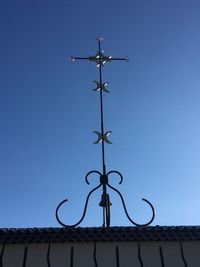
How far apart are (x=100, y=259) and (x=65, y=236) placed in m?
0.38

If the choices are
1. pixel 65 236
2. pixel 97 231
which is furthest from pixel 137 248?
pixel 65 236

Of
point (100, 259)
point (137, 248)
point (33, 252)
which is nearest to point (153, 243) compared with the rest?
point (137, 248)

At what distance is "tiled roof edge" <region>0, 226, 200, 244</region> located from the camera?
3.39 meters

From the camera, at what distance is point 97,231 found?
3.41 metres

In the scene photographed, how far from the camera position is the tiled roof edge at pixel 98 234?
11.1 feet

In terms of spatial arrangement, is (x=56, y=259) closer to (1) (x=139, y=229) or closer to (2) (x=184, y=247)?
(1) (x=139, y=229)

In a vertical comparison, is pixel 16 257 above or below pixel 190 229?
below

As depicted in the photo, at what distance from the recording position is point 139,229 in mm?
3447

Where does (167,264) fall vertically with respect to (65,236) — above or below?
below

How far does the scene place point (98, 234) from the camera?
11.2ft

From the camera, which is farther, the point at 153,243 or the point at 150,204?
the point at 150,204

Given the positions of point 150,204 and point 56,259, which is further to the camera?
point 150,204

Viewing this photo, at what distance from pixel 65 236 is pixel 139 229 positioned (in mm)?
690

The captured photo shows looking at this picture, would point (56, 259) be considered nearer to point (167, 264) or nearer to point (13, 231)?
point (13, 231)
